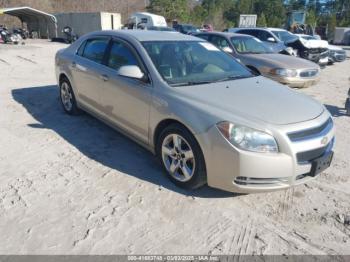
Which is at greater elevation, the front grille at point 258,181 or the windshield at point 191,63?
the windshield at point 191,63

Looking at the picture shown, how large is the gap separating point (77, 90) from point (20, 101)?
2.15m

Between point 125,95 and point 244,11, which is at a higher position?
point 244,11

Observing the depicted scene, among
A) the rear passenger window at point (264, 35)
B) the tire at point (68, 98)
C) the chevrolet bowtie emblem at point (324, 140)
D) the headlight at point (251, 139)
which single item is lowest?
the tire at point (68, 98)

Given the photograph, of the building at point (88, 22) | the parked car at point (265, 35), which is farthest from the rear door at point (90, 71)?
the building at point (88, 22)

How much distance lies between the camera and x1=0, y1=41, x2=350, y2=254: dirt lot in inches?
105

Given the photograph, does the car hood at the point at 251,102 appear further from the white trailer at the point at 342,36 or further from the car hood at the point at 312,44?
the white trailer at the point at 342,36

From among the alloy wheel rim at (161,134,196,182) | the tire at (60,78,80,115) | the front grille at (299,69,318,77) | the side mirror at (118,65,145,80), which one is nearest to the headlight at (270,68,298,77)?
the front grille at (299,69,318,77)

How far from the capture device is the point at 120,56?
420 centimetres

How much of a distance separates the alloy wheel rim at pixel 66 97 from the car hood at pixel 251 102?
2824mm

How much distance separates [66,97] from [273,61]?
196 inches

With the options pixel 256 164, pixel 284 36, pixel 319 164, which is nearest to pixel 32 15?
pixel 284 36

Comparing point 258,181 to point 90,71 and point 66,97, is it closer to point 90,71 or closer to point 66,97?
point 90,71

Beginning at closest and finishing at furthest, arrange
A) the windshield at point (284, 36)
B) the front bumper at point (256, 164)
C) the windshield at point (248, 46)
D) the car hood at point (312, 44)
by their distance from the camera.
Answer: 1. the front bumper at point (256, 164)
2. the windshield at point (248, 46)
3. the car hood at point (312, 44)
4. the windshield at point (284, 36)

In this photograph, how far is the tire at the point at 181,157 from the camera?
3.17 m
